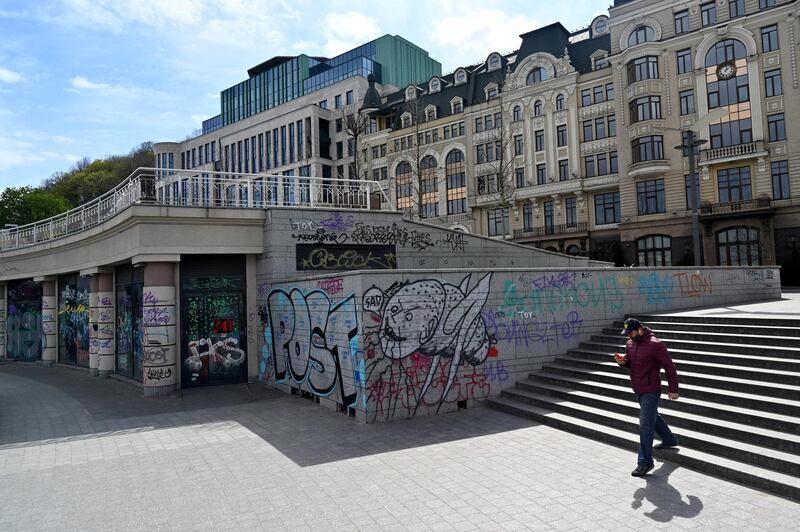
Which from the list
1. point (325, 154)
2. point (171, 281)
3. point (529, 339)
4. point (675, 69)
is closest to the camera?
point (529, 339)

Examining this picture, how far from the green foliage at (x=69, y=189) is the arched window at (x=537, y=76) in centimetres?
3956

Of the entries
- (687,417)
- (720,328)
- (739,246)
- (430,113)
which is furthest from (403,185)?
(687,417)

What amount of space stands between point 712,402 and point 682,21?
3928 cm

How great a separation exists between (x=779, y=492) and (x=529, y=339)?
18.3 ft

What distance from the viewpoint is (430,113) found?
180ft

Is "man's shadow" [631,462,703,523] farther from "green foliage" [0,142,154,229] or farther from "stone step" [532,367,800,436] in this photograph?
"green foliage" [0,142,154,229]

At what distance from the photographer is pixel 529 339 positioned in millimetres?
11008

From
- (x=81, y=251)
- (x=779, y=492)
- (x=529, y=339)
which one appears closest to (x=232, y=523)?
(x=779, y=492)

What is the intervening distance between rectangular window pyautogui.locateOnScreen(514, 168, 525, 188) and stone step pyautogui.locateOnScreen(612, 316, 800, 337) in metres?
36.7

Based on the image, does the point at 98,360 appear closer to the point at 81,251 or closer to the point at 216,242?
the point at 81,251

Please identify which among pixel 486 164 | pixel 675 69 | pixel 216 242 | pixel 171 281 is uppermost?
pixel 675 69

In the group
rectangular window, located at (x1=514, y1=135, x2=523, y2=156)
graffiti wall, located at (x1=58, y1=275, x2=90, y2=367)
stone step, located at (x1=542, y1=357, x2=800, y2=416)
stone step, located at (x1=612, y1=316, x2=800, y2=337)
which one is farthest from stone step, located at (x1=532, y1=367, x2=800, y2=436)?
rectangular window, located at (x1=514, y1=135, x2=523, y2=156)

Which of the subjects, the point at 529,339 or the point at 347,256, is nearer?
the point at 529,339

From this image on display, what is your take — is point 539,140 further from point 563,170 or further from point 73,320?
point 73,320
